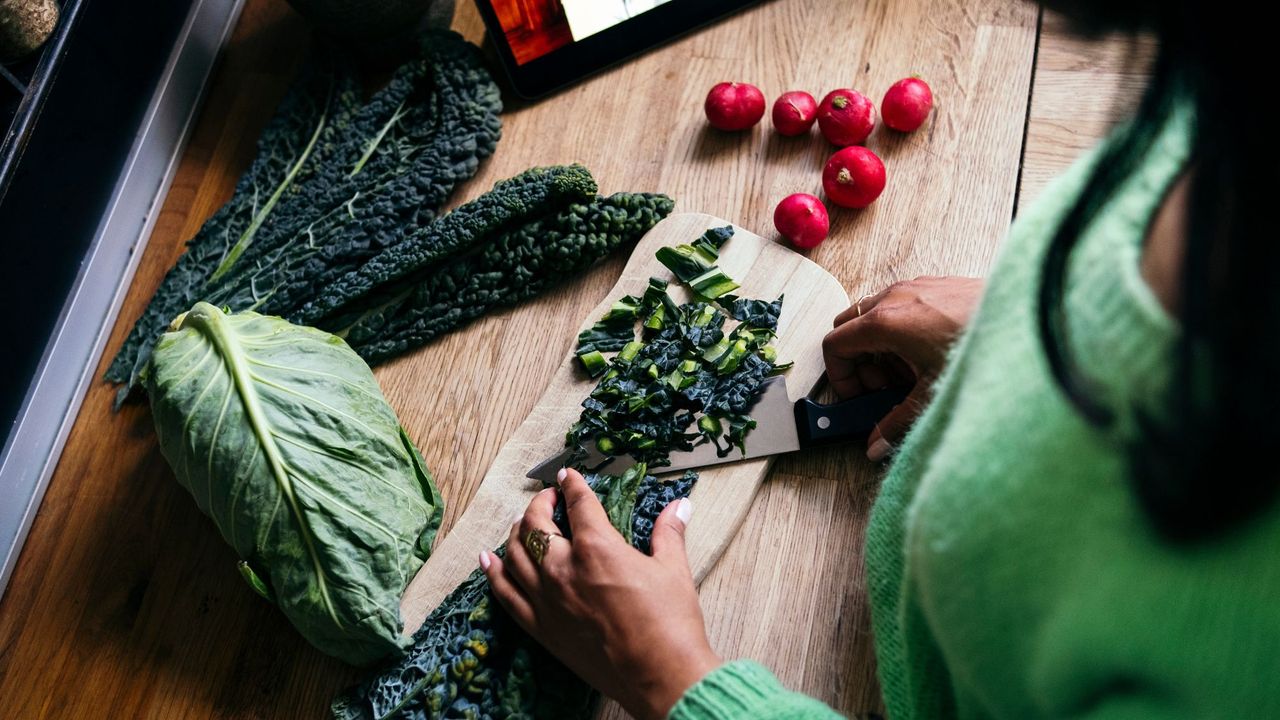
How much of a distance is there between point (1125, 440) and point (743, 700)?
1.72 feet

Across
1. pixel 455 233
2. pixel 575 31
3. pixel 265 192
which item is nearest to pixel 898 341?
pixel 455 233

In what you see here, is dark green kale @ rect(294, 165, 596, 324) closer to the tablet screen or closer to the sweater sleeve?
the tablet screen

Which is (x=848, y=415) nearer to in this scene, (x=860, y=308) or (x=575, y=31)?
(x=860, y=308)

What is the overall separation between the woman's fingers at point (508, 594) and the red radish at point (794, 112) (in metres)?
0.85

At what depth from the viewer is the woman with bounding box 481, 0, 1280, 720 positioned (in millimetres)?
505

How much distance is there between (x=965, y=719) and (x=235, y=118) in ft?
5.20

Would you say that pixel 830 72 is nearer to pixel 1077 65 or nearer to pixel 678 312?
pixel 1077 65

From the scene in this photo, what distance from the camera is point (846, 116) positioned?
1.44m

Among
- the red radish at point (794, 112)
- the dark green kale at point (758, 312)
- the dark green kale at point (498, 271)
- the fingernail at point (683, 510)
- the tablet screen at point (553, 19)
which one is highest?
the tablet screen at point (553, 19)

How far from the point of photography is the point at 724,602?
122 cm

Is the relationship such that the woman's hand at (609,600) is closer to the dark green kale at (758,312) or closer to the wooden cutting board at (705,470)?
the wooden cutting board at (705,470)

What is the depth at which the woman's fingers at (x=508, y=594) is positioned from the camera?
3.73ft

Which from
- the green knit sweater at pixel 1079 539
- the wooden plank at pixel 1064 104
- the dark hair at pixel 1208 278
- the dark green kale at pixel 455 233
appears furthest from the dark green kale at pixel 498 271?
the dark hair at pixel 1208 278

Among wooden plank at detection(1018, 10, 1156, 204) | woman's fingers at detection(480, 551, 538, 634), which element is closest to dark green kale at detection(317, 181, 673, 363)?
woman's fingers at detection(480, 551, 538, 634)
